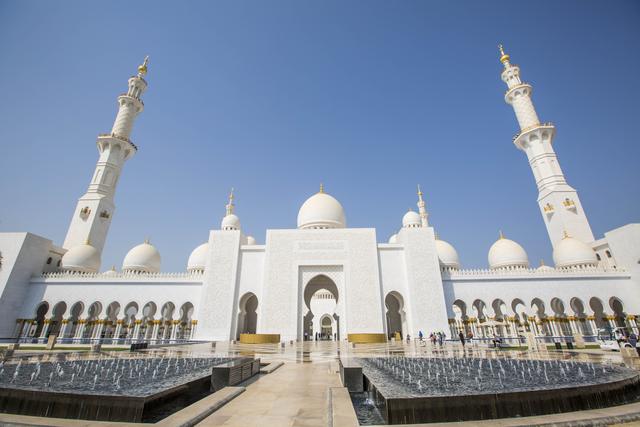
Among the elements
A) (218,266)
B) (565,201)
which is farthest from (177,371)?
(565,201)

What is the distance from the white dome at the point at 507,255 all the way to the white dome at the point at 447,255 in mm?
2434

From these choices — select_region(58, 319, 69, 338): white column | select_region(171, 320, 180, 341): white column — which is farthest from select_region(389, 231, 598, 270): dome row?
select_region(58, 319, 69, 338): white column

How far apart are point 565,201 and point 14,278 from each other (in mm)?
36806

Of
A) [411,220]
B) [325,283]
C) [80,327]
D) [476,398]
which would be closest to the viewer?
[476,398]

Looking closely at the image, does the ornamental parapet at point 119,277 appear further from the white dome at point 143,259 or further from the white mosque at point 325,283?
the white dome at point 143,259

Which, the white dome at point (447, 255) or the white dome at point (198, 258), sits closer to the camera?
the white dome at point (198, 258)

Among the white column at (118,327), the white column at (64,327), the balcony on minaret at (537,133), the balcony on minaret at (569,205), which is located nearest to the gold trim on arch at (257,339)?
the white column at (118,327)

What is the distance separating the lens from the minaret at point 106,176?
22484 mm

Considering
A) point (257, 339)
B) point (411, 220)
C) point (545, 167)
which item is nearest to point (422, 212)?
point (411, 220)

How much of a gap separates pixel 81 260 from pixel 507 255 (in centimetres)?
3024

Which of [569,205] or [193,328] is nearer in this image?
[193,328]

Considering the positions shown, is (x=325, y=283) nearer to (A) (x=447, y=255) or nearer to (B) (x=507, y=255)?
(A) (x=447, y=255)

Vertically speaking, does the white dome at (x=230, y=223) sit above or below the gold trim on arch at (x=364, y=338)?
above

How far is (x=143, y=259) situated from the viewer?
24016 millimetres
